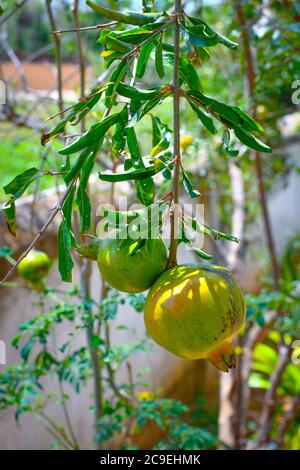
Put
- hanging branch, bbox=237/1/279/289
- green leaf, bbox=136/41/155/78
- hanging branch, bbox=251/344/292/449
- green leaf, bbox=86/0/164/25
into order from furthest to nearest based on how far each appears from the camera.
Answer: hanging branch, bbox=251/344/292/449, hanging branch, bbox=237/1/279/289, green leaf, bbox=136/41/155/78, green leaf, bbox=86/0/164/25

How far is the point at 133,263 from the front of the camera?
1.89ft

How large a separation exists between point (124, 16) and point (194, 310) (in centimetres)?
31

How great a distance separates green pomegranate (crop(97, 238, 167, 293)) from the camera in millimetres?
573

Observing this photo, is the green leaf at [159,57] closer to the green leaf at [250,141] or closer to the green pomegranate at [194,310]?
the green leaf at [250,141]

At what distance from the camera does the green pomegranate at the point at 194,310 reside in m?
0.52

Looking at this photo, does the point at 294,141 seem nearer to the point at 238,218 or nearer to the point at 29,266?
the point at 238,218

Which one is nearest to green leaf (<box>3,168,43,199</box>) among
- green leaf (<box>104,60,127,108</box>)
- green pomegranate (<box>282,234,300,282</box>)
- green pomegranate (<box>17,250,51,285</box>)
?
green leaf (<box>104,60,127,108</box>)

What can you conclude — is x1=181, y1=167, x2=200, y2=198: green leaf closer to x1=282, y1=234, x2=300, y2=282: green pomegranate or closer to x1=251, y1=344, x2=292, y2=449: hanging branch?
x1=251, y1=344, x2=292, y2=449: hanging branch

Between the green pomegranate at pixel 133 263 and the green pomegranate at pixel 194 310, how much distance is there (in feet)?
0.11

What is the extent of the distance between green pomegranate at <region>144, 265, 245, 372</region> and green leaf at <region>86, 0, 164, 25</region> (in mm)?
265

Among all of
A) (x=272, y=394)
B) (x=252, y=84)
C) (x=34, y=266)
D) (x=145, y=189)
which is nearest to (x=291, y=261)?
(x=272, y=394)

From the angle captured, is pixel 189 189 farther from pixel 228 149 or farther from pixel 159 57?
pixel 159 57

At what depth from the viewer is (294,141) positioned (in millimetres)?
2205

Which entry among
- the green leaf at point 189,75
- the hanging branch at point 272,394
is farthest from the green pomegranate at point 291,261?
the green leaf at point 189,75
